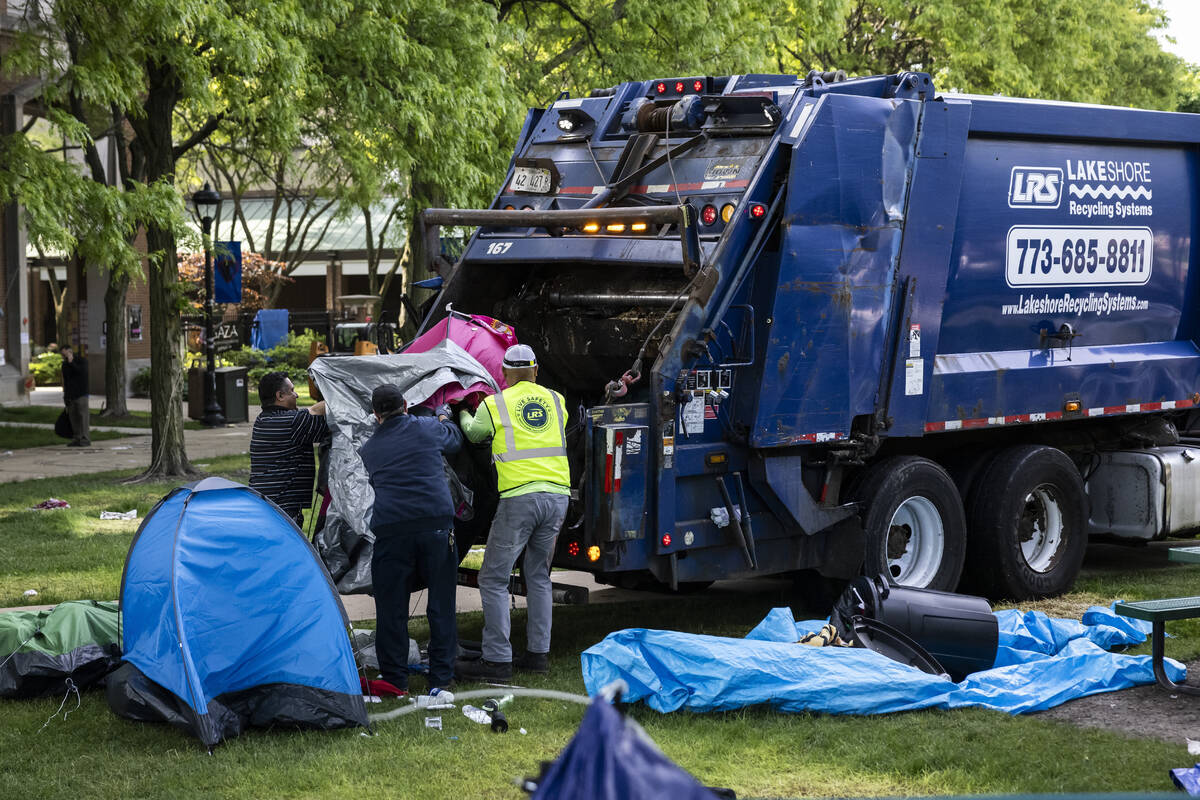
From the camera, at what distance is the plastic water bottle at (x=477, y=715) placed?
20.9 ft

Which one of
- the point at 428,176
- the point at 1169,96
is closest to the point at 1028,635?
the point at 428,176

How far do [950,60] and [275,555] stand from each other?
20012mm

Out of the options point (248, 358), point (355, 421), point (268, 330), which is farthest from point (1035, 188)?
point (268, 330)

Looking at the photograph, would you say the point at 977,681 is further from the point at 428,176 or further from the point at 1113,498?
the point at 428,176

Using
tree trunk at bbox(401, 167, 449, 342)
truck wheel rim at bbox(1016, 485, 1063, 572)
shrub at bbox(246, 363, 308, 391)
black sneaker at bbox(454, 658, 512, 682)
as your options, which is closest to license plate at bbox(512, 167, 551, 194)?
black sneaker at bbox(454, 658, 512, 682)

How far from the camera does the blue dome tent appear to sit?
6.14m

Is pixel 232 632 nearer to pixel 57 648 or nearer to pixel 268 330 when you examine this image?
pixel 57 648

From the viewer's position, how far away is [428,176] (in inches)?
585

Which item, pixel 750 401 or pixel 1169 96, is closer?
pixel 750 401

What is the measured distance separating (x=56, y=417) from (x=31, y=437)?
344 cm

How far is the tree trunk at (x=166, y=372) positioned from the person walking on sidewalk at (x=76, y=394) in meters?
4.02

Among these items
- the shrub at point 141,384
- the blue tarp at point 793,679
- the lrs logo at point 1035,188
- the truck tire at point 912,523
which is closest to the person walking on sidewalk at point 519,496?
the blue tarp at point 793,679

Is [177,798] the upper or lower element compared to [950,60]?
lower

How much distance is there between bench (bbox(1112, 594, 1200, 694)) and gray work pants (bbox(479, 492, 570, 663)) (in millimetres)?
2734
